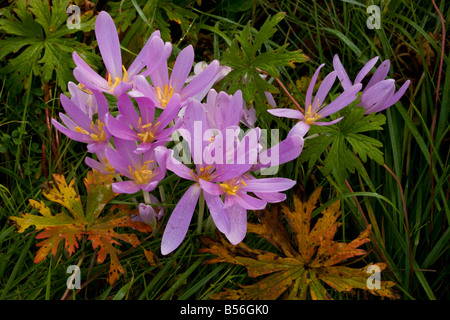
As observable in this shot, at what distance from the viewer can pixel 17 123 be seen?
7.09 ft

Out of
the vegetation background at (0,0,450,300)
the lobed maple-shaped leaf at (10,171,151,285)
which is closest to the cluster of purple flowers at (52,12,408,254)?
the lobed maple-shaped leaf at (10,171,151,285)

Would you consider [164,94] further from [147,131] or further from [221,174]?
[221,174]

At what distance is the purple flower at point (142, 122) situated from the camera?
4.25 ft

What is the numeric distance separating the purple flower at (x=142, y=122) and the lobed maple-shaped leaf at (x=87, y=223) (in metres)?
0.31

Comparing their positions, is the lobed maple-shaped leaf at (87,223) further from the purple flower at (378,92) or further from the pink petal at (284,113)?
the purple flower at (378,92)

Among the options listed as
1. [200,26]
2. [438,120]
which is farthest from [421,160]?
[200,26]

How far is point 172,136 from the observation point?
143cm

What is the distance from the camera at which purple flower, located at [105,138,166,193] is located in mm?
1341

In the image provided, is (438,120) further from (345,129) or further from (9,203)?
(9,203)

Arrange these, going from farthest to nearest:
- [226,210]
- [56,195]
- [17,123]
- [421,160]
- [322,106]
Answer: [17,123], [421,160], [322,106], [56,195], [226,210]

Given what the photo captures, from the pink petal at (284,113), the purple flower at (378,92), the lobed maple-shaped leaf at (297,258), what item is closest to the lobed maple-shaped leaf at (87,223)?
the lobed maple-shaped leaf at (297,258)

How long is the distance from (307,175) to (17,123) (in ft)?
4.50

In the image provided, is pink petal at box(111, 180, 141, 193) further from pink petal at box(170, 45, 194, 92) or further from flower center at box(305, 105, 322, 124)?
flower center at box(305, 105, 322, 124)

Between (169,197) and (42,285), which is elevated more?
(169,197)
